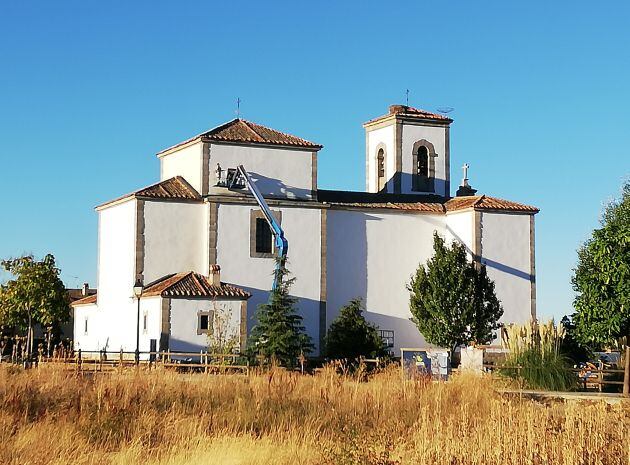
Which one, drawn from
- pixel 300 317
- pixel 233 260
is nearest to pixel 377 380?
pixel 300 317

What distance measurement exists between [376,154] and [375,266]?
8.43m

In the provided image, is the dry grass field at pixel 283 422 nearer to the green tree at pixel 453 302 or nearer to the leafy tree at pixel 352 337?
the leafy tree at pixel 352 337

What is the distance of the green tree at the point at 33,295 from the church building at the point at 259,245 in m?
2.88

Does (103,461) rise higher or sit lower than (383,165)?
lower

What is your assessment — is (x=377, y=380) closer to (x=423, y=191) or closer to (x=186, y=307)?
(x=186, y=307)

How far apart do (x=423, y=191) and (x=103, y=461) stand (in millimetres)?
37795

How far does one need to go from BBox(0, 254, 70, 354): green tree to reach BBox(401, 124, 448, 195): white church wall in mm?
16378

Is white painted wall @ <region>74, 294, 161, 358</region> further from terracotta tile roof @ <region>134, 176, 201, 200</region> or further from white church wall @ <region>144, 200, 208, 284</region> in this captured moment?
terracotta tile roof @ <region>134, 176, 201, 200</region>

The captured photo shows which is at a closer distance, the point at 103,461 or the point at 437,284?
the point at 103,461

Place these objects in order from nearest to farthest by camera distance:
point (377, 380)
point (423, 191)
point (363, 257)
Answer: point (377, 380)
point (363, 257)
point (423, 191)

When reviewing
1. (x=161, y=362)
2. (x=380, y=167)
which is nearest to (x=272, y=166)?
(x=380, y=167)

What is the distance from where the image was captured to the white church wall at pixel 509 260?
44.6m

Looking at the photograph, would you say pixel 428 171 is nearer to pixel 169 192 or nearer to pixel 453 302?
pixel 453 302

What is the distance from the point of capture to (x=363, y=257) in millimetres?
44031
